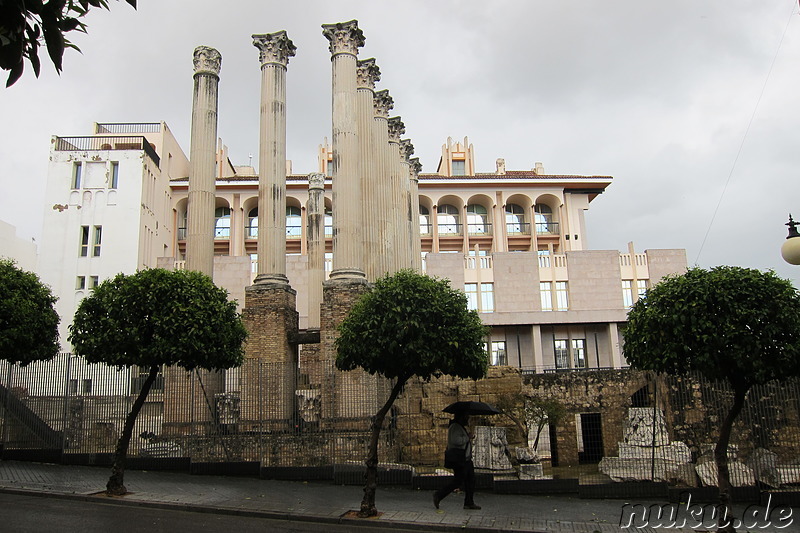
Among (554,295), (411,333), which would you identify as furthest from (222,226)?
(411,333)

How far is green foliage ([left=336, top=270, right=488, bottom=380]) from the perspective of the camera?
43.8 feet

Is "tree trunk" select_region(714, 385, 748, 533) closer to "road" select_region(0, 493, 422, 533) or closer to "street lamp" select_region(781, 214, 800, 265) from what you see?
"street lamp" select_region(781, 214, 800, 265)

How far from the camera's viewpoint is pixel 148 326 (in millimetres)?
14164

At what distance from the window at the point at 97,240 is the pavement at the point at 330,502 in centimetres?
2832

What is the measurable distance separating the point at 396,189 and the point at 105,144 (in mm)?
26001

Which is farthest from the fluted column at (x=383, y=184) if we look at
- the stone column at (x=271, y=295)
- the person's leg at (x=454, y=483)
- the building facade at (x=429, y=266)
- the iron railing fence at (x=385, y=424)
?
the person's leg at (x=454, y=483)

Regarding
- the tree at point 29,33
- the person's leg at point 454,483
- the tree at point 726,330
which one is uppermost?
the tree at point 29,33

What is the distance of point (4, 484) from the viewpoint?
1407 centimetres

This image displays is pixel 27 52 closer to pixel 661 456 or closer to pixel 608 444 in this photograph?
pixel 661 456

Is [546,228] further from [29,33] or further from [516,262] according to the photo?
[29,33]

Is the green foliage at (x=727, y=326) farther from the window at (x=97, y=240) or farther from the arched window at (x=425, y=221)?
the arched window at (x=425, y=221)

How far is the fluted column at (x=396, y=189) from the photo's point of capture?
28578 millimetres

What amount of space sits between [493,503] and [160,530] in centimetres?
663

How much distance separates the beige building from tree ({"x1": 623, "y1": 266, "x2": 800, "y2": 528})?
2550cm
